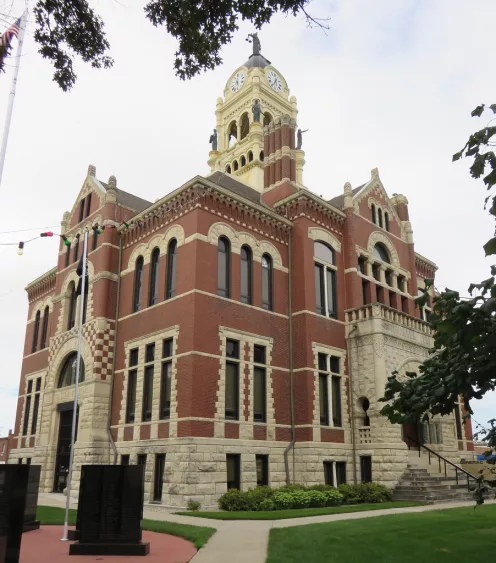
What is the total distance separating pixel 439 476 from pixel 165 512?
12401mm

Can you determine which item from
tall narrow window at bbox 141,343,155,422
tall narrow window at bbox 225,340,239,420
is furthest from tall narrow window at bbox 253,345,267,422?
tall narrow window at bbox 141,343,155,422

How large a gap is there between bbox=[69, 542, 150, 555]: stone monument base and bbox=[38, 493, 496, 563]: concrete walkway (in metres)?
1.13

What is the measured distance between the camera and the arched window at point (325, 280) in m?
26.1

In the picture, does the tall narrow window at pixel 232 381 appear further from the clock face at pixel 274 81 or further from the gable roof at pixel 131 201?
the clock face at pixel 274 81

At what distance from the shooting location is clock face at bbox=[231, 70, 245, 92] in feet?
153

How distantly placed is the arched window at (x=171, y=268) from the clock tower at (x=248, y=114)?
52.6 ft

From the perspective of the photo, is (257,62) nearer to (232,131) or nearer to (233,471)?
(232,131)

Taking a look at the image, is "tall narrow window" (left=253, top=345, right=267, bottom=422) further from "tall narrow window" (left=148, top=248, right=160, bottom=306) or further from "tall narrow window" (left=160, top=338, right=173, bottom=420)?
"tall narrow window" (left=148, top=248, right=160, bottom=306)

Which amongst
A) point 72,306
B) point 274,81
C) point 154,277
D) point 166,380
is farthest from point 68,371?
point 274,81

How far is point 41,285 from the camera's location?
3422 centimetres

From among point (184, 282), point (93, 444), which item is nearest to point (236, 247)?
point (184, 282)

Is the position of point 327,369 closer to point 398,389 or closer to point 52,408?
point 52,408

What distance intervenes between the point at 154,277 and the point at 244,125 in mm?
23909

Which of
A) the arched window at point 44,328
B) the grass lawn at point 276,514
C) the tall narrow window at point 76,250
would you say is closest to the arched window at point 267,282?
the grass lawn at point 276,514
